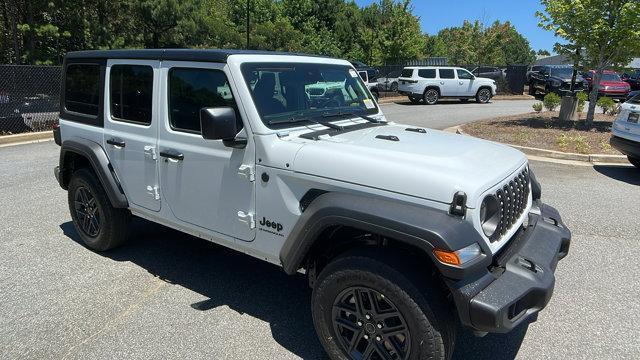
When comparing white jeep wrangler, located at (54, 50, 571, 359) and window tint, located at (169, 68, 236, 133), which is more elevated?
window tint, located at (169, 68, 236, 133)

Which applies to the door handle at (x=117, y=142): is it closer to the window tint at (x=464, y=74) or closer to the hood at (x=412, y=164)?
the hood at (x=412, y=164)

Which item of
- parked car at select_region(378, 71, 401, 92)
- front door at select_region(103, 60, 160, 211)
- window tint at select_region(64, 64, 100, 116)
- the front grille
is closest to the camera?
the front grille

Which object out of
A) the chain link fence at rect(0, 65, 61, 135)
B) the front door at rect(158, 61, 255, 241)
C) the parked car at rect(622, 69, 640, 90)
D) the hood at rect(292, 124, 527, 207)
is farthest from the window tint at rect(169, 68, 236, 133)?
the parked car at rect(622, 69, 640, 90)

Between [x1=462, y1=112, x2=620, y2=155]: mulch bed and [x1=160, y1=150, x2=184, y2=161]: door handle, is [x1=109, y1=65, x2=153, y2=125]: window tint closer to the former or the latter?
[x1=160, y1=150, x2=184, y2=161]: door handle

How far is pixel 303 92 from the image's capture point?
142 inches

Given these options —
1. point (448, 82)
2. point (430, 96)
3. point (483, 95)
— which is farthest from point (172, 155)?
point (483, 95)

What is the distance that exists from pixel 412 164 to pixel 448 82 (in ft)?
69.6

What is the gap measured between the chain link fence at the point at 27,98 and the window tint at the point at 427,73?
50.7 feet

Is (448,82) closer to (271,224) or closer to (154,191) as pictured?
(154,191)

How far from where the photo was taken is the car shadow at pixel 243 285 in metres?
3.18

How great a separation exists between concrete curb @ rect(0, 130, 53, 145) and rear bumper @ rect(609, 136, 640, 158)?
12321 mm

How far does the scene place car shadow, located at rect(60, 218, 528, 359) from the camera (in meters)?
3.18

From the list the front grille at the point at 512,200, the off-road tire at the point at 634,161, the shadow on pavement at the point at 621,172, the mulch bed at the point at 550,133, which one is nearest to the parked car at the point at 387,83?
the mulch bed at the point at 550,133

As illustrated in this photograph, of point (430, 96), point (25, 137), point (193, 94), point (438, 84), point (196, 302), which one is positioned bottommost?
point (25, 137)
